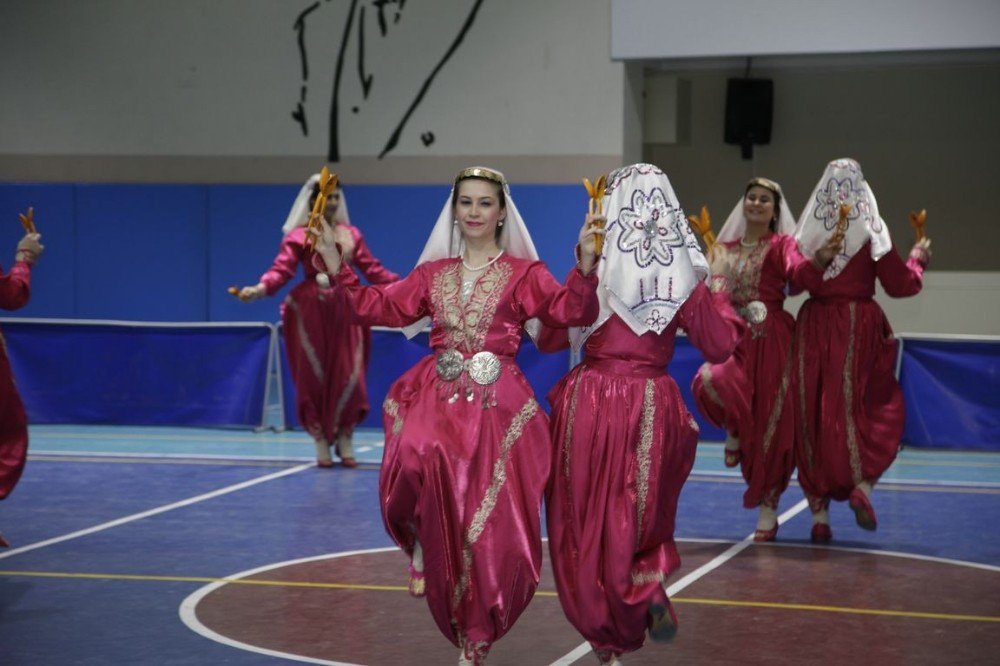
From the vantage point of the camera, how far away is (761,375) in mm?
7320

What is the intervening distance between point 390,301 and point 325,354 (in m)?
4.82

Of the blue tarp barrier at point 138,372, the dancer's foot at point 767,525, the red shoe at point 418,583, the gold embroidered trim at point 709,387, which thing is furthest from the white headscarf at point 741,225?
the blue tarp barrier at point 138,372

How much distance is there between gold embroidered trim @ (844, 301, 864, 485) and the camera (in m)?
7.14

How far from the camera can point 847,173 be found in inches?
283

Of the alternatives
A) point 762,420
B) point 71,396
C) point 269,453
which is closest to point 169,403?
point 71,396

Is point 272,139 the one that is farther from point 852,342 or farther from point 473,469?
point 473,469

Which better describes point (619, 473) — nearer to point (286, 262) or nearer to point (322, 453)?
point (286, 262)

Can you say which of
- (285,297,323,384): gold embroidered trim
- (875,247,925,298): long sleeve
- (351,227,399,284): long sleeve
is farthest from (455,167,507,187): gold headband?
(285,297,323,384): gold embroidered trim

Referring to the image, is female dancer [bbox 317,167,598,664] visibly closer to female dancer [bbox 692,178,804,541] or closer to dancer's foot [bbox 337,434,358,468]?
female dancer [bbox 692,178,804,541]

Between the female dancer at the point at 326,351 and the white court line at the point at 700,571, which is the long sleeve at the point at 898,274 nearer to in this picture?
the white court line at the point at 700,571

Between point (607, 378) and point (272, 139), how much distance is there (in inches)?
358

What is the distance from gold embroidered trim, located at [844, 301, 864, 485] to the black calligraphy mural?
662 centimetres

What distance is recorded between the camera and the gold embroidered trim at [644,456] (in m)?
4.89

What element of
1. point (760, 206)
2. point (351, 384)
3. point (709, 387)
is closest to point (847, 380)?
point (709, 387)
